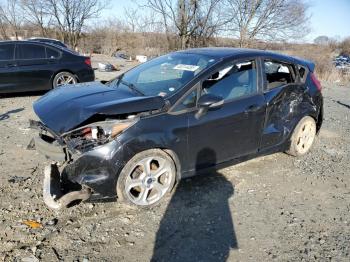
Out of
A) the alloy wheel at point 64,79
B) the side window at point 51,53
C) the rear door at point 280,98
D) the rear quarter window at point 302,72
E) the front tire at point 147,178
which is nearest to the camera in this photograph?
the front tire at point 147,178

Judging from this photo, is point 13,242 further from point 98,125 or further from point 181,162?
point 181,162

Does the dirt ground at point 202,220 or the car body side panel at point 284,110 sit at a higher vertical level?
the car body side panel at point 284,110

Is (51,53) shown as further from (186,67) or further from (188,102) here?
(188,102)

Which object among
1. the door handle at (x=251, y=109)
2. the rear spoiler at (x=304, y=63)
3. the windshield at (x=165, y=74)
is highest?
the rear spoiler at (x=304, y=63)

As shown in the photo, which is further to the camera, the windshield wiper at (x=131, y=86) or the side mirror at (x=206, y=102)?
the windshield wiper at (x=131, y=86)

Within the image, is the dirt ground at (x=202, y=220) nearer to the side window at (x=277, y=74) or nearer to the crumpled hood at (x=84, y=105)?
the crumpled hood at (x=84, y=105)

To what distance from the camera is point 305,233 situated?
358 centimetres

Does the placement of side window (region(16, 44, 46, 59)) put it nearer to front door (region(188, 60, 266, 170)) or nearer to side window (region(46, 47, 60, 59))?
side window (region(46, 47, 60, 59))

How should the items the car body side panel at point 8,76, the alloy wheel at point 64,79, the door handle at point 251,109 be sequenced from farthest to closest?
the alloy wheel at point 64,79, the car body side panel at point 8,76, the door handle at point 251,109

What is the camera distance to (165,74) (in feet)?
15.0

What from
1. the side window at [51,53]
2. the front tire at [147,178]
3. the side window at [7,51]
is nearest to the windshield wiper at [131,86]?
the front tire at [147,178]

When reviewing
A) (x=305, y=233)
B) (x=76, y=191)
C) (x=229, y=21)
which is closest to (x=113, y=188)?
(x=76, y=191)

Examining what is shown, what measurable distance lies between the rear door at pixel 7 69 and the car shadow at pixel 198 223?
20.7 feet

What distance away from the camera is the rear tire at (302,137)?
5.31 m
